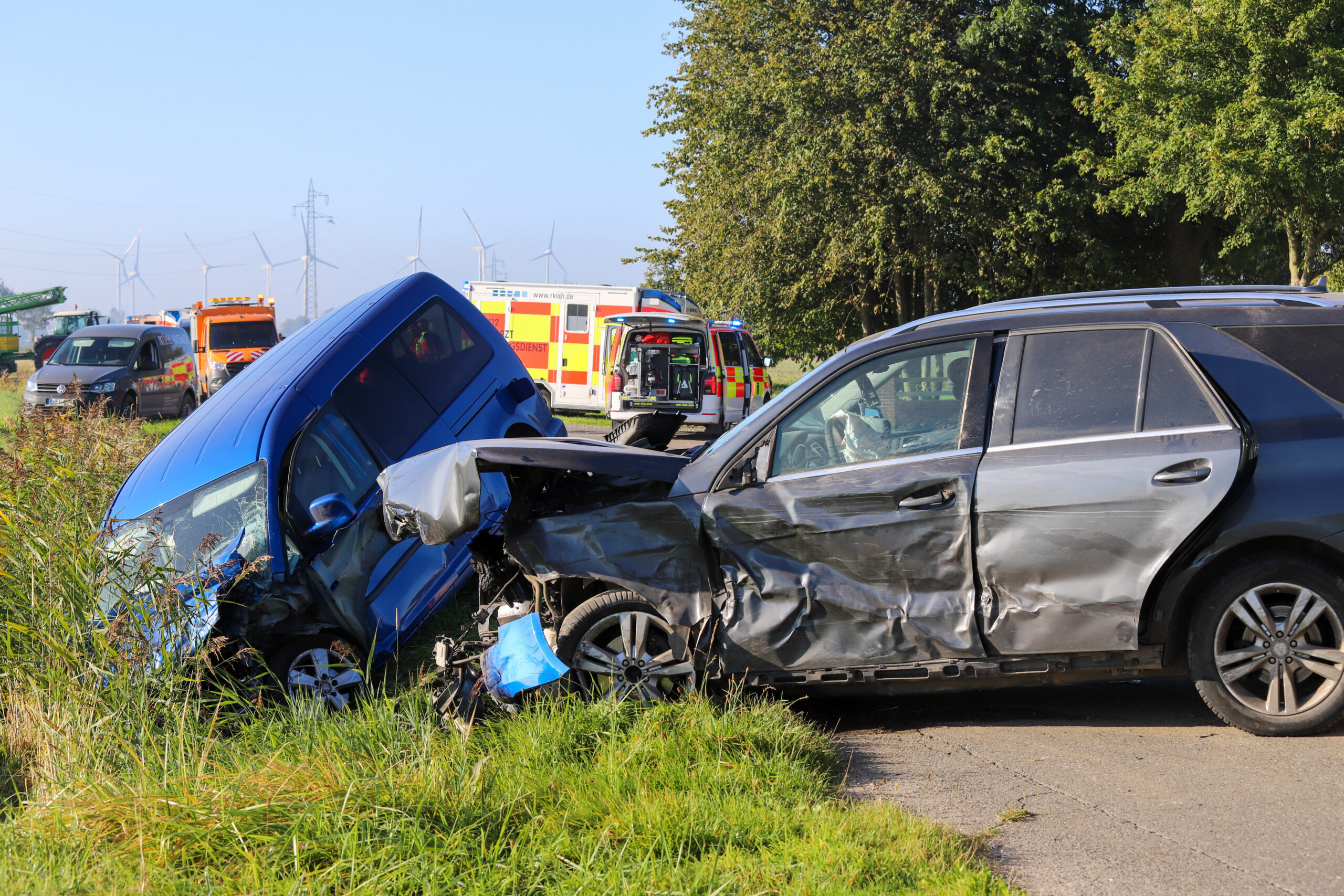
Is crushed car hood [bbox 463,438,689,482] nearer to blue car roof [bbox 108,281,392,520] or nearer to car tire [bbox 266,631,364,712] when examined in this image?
car tire [bbox 266,631,364,712]

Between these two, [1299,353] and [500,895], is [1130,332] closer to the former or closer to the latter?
[1299,353]

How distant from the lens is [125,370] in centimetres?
2003

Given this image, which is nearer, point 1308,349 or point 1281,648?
point 1281,648

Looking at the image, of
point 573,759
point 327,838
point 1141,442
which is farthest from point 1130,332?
point 327,838

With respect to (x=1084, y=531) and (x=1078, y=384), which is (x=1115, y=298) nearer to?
(x=1078, y=384)

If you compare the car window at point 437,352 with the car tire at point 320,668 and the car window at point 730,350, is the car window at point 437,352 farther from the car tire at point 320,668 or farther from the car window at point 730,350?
the car window at point 730,350

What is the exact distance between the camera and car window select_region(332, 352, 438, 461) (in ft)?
19.9

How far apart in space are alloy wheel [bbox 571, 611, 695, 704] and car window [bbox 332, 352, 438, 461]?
7.07ft

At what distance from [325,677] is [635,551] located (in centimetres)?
162

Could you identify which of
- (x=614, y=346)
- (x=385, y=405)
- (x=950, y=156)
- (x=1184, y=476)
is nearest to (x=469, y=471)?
(x=385, y=405)

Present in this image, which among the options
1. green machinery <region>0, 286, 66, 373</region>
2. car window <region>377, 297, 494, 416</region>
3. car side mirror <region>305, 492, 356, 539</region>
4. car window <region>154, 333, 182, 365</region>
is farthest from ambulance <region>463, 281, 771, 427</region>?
green machinery <region>0, 286, 66, 373</region>

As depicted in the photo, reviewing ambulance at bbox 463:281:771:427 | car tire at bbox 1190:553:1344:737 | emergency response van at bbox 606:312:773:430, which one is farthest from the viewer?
ambulance at bbox 463:281:771:427

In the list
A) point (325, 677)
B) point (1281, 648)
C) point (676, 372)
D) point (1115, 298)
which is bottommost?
point (325, 677)

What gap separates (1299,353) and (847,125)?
2026 centimetres
